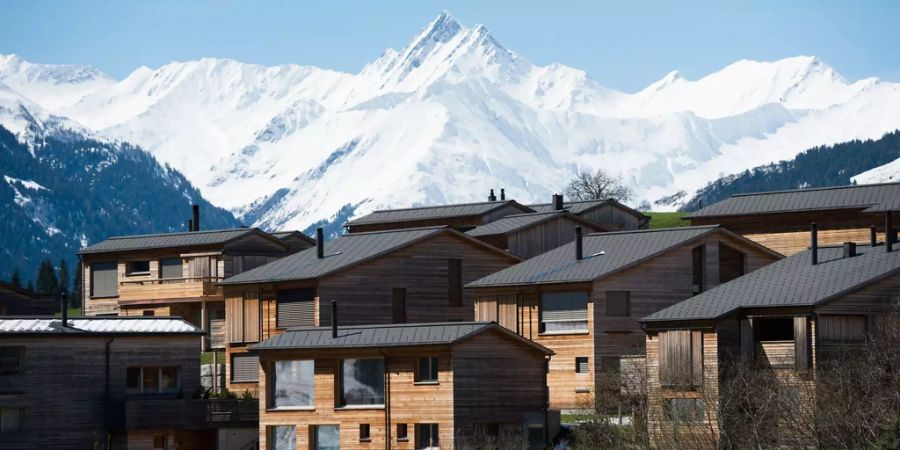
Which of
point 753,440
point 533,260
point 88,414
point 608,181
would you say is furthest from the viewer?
point 608,181

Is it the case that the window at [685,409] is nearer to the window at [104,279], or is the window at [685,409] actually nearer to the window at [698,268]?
the window at [698,268]

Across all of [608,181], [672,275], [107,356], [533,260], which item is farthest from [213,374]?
[608,181]

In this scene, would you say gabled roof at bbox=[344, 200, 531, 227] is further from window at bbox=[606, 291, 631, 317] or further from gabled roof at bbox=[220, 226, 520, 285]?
window at bbox=[606, 291, 631, 317]

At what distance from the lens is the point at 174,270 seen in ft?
335

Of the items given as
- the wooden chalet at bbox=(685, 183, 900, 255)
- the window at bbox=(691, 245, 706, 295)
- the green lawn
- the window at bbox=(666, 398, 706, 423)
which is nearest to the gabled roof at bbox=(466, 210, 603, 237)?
the wooden chalet at bbox=(685, 183, 900, 255)

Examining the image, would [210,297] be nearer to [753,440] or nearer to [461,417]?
[461,417]

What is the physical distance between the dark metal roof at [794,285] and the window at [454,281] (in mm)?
17763

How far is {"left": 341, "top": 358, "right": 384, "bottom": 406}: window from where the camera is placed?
2739 inches

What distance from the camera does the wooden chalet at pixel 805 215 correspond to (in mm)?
87125

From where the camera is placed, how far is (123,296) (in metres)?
103

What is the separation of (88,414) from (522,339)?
755 inches

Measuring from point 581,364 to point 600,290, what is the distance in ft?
10.1

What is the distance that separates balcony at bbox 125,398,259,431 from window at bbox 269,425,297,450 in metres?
3.84

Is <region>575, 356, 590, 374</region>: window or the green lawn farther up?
the green lawn
